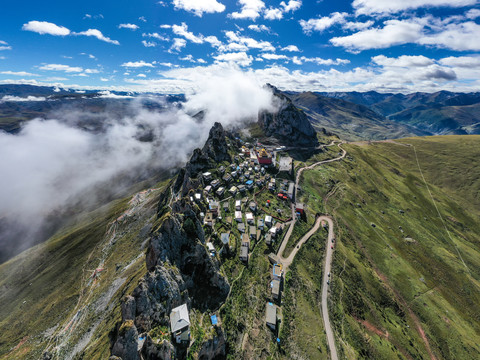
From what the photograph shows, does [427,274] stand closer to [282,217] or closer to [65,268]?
[282,217]

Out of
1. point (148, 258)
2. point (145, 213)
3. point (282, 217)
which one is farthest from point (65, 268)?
point (282, 217)

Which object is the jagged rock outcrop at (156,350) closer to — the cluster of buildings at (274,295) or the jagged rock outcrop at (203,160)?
the cluster of buildings at (274,295)

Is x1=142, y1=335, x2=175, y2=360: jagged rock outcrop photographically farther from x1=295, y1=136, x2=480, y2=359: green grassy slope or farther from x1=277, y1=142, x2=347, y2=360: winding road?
x1=295, y1=136, x2=480, y2=359: green grassy slope

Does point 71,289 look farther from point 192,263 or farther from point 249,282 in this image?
point 249,282

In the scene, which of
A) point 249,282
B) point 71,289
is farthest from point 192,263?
point 71,289

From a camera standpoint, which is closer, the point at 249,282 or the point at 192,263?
the point at 192,263

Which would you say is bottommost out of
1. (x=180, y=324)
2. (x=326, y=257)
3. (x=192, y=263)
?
(x=326, y=257)

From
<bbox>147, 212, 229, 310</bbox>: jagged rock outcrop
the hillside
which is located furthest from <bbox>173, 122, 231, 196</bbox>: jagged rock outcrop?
<bbox>147, 212, 229, 310</bbox>: jagged rock outcrop
